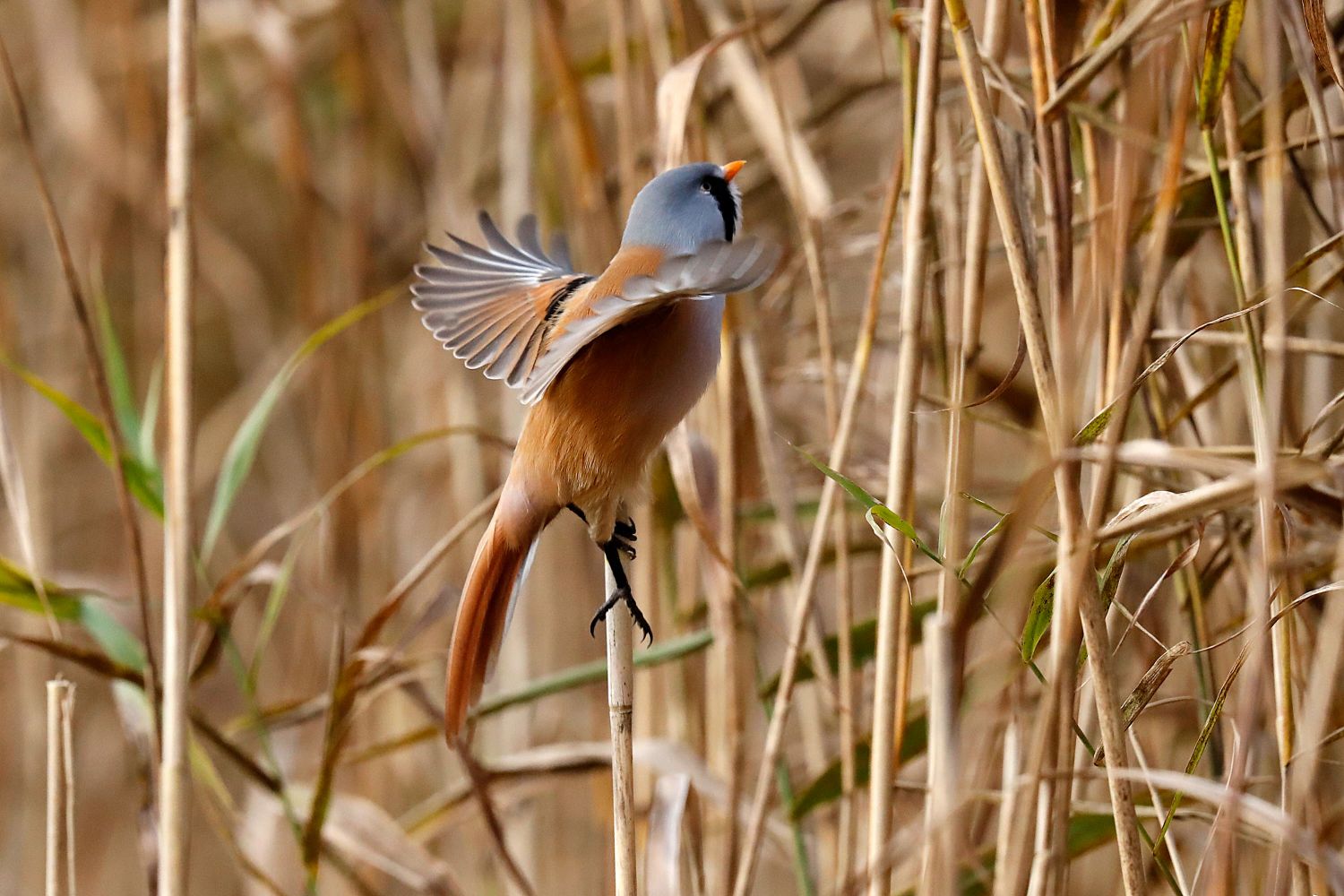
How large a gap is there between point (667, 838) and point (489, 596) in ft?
0.86

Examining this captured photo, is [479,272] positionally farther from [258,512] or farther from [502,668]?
[258,512]

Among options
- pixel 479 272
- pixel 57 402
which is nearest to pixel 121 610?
pixel 57 402

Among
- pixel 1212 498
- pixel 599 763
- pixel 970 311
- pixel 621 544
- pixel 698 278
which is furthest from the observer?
pixel 599 763

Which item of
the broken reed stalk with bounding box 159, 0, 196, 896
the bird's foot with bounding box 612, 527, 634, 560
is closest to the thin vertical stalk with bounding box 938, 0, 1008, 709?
the bird's foot with bounding box 612, 527, 634, 560

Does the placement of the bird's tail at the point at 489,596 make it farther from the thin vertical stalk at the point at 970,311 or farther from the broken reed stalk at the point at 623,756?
the thin vertical stalk at the point at 970,311

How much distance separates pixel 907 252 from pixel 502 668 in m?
1.26

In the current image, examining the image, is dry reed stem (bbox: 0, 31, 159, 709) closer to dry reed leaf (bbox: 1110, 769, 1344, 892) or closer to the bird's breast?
the bird's breast

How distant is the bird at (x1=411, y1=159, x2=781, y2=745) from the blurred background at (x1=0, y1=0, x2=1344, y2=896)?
3.5 inches

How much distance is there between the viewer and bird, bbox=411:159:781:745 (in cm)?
99

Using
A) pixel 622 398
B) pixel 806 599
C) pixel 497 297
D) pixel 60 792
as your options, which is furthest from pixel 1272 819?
pixel 60 792

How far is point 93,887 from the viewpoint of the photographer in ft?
7.52

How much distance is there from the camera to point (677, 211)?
100cm

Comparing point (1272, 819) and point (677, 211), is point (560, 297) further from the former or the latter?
point (1272, 819)

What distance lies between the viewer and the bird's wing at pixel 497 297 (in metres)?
1.12
